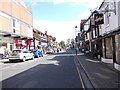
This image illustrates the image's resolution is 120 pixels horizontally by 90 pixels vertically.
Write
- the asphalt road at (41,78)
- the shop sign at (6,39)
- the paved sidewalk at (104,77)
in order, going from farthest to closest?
the shop sign at (6,39), the asphalt road at (41,78), the paved sidewalk at (104,77)

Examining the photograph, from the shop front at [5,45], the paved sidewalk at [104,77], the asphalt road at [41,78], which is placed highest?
the shop front at [5,45]

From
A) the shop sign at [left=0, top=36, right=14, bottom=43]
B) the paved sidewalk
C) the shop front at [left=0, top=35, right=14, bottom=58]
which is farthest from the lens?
the shop sign at [left=0, top=36, right=14, bottom=43]

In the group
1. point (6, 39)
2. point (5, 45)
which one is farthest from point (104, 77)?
point (5, 45)

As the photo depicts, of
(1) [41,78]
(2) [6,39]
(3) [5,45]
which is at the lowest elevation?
(1) [41,78]

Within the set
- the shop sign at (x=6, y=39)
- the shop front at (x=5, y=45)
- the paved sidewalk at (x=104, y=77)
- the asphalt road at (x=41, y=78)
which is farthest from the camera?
the shop sign at (x=6, y=39)

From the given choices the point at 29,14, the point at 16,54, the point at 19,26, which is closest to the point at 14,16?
the point at 19,26

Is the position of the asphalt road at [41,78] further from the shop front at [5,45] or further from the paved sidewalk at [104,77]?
the shop front at [5,45]

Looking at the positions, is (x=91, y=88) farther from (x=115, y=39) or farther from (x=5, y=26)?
(x=5, y=26)

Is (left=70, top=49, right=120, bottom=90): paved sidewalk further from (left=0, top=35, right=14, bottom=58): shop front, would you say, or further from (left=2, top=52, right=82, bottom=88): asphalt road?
(left=0, top=35, right=14, bottom=58): shop front

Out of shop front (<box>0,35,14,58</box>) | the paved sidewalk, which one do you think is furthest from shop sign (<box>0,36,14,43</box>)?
the paved sidewalk

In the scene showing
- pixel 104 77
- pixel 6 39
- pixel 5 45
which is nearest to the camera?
pixel 104 77

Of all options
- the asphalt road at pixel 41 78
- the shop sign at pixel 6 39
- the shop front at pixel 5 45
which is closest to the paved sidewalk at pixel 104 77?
the asphalt road at pixel 41 78

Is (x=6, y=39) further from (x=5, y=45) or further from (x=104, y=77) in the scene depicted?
(x=104, y=77)

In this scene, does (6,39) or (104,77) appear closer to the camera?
(104,77)
